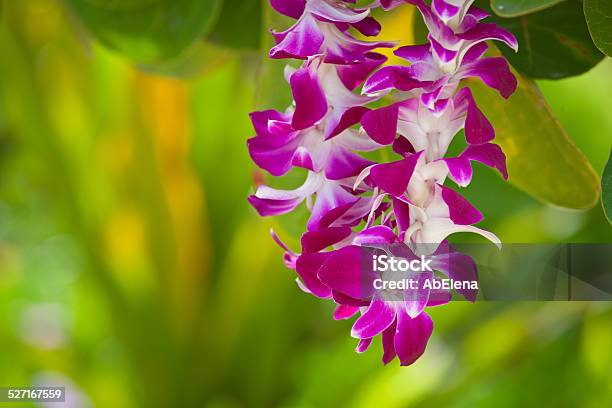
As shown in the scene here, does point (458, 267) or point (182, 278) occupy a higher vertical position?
point (458, 267)

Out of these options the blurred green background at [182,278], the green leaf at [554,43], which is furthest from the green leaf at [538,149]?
the blurred green background at [182,278]

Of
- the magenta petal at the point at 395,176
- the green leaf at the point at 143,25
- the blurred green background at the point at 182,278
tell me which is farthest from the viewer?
the blurred green background at the point at 182,278

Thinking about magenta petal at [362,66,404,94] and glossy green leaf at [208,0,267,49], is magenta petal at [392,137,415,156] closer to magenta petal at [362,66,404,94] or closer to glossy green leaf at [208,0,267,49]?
magenta petal at [362,66,404,94]

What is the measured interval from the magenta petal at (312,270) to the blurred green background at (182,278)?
0.83m

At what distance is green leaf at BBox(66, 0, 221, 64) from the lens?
1.06ft

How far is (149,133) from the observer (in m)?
1.13

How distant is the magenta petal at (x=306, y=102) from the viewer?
0.19 m

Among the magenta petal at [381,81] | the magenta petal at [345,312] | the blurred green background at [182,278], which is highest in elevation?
the magenta petal at [381,81]

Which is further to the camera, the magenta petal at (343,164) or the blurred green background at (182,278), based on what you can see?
the blurred green background at (182,278)

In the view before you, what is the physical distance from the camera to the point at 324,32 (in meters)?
0.19

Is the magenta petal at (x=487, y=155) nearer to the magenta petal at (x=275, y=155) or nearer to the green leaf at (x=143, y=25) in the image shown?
the magenta petal at (x=275, y=155)

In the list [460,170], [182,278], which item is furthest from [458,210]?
[182,278]

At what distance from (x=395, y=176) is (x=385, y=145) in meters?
0.01

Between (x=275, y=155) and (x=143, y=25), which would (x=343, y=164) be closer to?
(x=275, y=155)
